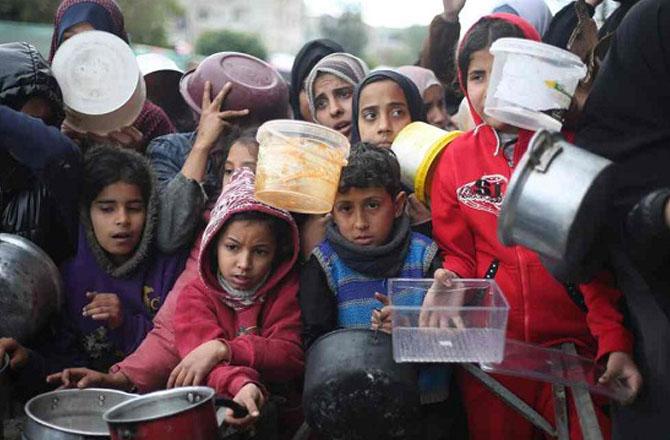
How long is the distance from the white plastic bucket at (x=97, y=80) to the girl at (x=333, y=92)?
2.90 ft

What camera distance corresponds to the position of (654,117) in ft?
7.00

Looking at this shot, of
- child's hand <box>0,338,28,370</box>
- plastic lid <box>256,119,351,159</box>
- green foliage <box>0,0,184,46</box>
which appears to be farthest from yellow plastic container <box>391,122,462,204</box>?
green foliage <box>0,0,184,46</box>

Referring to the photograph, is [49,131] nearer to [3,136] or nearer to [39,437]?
[3,136]

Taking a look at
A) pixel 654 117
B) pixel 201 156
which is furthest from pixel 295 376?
pixel 654 117

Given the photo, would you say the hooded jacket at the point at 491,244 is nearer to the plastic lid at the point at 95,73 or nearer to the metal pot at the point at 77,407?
the metal pot at the point at 77,407

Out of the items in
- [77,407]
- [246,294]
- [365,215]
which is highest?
[365,215]

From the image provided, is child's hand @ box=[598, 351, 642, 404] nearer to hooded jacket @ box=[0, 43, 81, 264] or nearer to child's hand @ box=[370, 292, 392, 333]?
child's hand @ box=[370, 292, 392, 333]

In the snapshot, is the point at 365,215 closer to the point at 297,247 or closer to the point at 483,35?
the point at 297,247

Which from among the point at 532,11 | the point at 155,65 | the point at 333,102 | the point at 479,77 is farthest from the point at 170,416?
the point at 155,65

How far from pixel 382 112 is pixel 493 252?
1.00 m

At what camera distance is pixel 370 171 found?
2992 millimetres

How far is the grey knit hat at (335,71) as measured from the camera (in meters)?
4.04

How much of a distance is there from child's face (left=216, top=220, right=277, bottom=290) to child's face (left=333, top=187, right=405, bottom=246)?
29 centimetres

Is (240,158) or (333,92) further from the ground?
(333,92)
